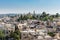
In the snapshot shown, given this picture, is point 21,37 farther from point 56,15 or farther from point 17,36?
point 56,15

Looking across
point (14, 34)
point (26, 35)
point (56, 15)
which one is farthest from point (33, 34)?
point (56, 15)

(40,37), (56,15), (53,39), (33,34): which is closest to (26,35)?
(33,34)

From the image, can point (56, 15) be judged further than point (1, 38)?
Yes

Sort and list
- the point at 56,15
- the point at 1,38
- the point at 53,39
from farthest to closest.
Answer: the point at 56,15 → the point at 1,38 → the point at 53,39

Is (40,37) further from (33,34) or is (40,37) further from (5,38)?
(5,38)

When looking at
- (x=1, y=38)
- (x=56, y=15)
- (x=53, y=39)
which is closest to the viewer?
(x=53, y=39)

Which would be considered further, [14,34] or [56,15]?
[56,15]

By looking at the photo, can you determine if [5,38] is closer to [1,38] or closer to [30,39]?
[1,38]
